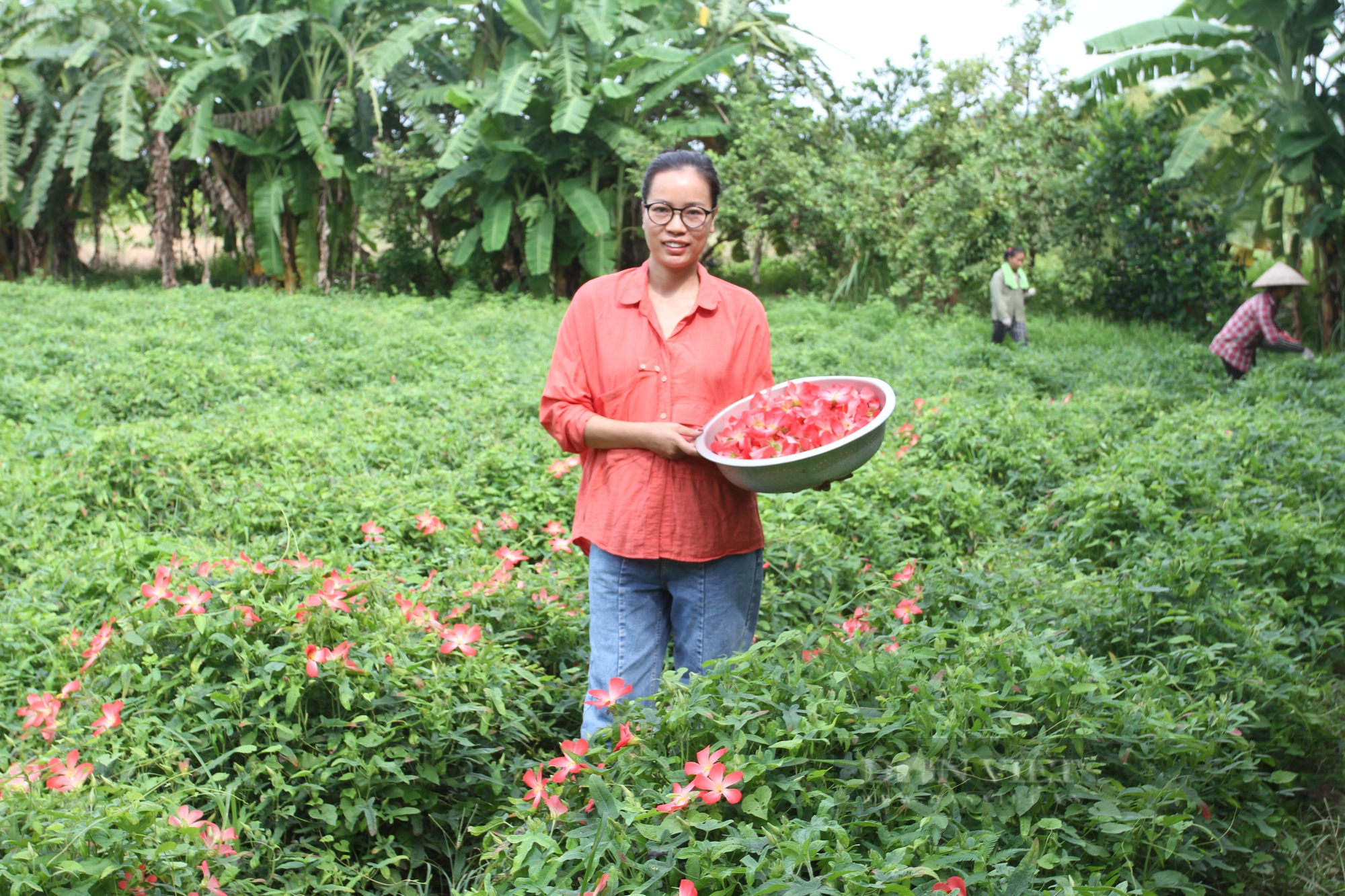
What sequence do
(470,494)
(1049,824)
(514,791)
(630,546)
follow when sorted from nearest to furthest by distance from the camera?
(1049,824)
(630,546)
(514,791)
(470,494)

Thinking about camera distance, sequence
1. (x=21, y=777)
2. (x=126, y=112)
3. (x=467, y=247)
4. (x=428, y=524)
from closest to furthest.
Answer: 1. (x=21, y=777)
2. (x=428, y=524)
3. (x=126, y=112)
4. (x=467, y=247)

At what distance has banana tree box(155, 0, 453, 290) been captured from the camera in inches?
527

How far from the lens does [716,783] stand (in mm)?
1871

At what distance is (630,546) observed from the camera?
2377mm

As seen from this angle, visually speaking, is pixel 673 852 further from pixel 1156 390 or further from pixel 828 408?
pixel 1156 390

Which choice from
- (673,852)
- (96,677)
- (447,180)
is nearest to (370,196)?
(447,180)

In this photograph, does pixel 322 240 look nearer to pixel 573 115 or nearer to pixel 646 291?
pixel 573 115

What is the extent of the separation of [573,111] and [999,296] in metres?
5.56

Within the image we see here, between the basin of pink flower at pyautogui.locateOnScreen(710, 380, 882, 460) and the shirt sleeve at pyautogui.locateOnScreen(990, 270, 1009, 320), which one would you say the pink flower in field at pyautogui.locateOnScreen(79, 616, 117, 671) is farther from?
the shirt sleeve at pyautogui.locateOnScreen(990, 270, 1009, 320)

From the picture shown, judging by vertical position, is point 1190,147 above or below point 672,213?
above

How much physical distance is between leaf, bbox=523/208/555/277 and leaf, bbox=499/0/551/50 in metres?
2.17

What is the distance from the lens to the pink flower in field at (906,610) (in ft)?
9.47

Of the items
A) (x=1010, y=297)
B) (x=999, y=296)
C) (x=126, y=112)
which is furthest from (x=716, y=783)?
(x=126, y=112)

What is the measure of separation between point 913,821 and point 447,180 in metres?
13.1
